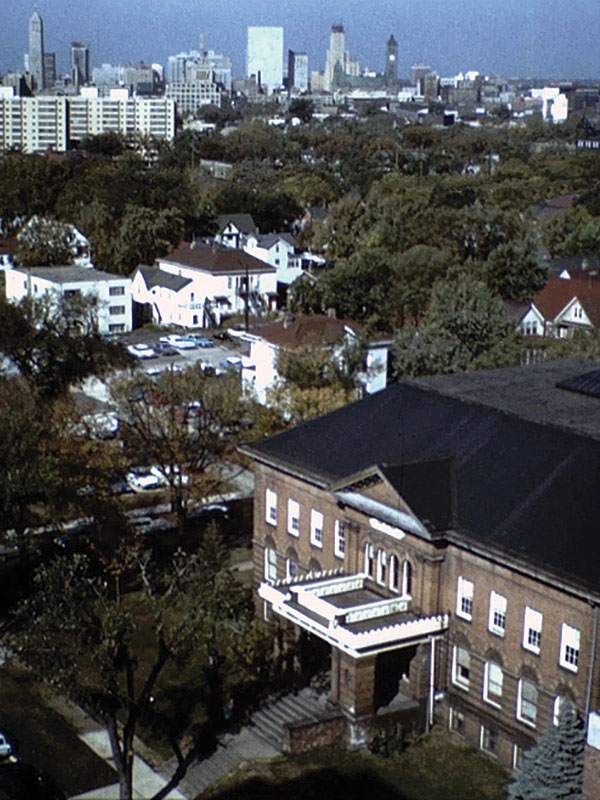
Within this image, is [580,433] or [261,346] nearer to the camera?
[580,433]

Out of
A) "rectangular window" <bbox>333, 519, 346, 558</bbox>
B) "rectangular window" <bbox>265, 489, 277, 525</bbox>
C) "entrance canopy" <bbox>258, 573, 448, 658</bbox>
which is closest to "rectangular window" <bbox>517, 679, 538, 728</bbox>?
"entrance canopy" <bbox>258, 573, 448, 658</bbox>

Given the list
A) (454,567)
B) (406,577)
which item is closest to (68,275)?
(406,577)

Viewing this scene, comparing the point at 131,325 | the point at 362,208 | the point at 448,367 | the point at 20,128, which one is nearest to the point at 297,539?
the point at 448,367

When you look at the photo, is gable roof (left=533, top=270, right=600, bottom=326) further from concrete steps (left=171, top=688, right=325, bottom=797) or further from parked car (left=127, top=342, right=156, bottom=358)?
concrete steps (left=171, top=688, right=325, bottom=797)

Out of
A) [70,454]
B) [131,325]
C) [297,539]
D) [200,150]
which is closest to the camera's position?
[297,539]

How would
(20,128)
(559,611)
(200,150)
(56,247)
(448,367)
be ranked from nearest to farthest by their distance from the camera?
1. (559,611)
2. (448,367)
3. (56,247)
4. (200,150)
5. (20,128)

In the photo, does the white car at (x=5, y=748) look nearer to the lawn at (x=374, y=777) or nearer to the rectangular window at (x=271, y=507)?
the lawn at (x=374, y=777)

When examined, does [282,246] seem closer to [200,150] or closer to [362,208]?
[362,208]

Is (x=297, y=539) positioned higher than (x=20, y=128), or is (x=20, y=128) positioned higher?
(x=20, y=128)
